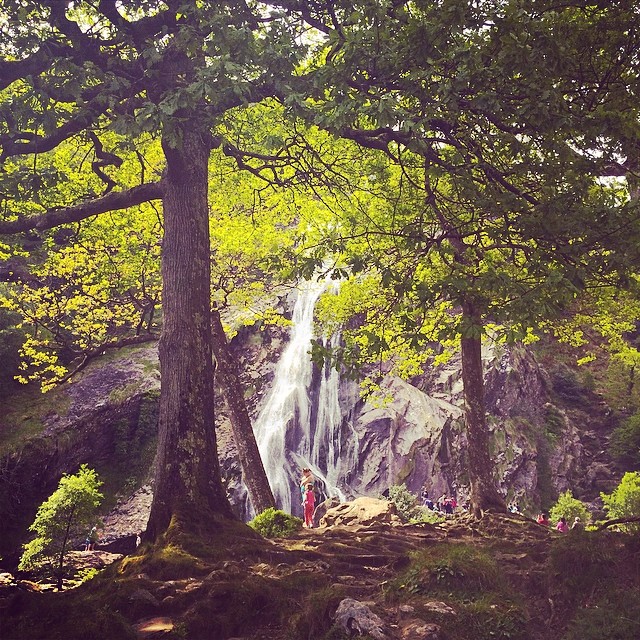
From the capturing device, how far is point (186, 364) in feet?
25.5

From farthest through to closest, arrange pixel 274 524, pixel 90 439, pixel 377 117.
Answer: pixel 90 439 → pixel 274 524 → pixel 377 117

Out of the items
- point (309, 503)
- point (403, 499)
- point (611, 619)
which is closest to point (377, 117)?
point (611, 619)

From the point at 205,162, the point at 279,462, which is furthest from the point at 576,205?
the point at 279,462

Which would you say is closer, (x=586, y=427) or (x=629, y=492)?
(x=629, y=492)

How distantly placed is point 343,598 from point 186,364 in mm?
3906

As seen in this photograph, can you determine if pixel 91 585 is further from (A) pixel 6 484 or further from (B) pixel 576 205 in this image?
(A) pixel 6 484

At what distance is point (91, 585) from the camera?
609 centimetres

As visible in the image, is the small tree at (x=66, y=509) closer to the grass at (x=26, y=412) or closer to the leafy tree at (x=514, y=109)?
the leafy tree at (x=514, y=109)

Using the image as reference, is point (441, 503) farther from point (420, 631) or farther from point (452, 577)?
point (420, 631)

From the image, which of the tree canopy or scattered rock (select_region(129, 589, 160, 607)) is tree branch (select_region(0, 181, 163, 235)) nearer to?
the tree canopy

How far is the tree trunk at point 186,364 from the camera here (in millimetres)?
7172

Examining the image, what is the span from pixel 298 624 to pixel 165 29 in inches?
312

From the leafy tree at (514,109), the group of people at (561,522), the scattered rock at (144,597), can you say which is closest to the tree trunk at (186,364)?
the scattered rock at (144,597)

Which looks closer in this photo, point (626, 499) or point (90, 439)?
point (626, 499)
